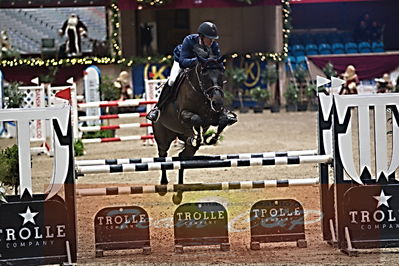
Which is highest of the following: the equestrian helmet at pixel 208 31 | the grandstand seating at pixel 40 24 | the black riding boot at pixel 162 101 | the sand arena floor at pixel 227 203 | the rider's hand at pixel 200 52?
the grandstand seating at pixel 40 24

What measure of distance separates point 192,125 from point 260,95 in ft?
50.3

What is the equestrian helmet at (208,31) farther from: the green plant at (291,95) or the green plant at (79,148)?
the green plant at (291,95)

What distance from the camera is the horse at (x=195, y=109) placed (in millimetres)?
8664

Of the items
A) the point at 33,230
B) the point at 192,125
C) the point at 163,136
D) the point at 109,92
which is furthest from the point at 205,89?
the point at 109,92

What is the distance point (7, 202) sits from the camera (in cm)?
732

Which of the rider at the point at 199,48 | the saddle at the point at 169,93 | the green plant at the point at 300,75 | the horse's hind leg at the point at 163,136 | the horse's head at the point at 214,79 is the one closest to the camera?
the horse's head at the point at 214,79

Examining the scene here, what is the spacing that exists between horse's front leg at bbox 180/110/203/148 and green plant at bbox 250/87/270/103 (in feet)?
48.7

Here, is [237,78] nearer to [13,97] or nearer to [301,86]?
[301,86]

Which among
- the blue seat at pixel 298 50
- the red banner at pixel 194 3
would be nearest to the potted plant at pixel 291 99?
the red banner at pixel 194 3

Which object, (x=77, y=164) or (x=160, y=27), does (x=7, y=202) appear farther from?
(x=160, y=27)

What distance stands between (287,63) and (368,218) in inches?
725

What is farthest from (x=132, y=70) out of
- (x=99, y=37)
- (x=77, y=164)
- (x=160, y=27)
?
(x=77, y=164)

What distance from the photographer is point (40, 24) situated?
28.8m

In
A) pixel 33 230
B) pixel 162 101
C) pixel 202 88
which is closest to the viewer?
pixel 33 230
